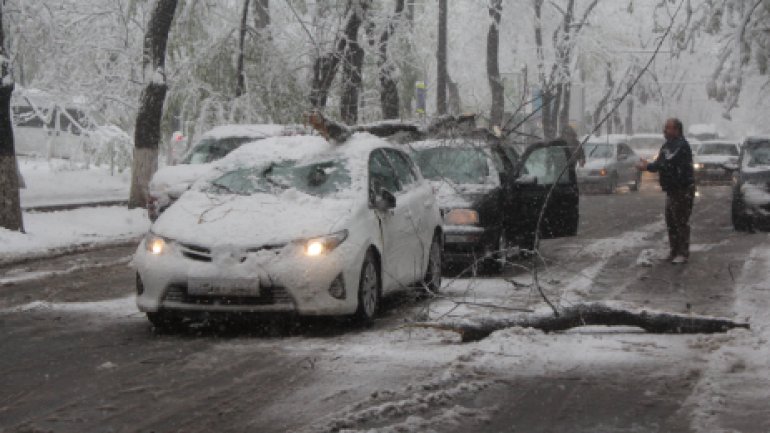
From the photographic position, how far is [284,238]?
8031mm

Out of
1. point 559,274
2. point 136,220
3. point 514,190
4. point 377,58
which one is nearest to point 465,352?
point 559,274

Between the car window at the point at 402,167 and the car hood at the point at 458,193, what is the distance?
1.89 m

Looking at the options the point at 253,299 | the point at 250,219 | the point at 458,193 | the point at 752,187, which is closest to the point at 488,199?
the point at 458,193

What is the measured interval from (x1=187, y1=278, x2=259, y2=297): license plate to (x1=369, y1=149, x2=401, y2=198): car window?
1.66m

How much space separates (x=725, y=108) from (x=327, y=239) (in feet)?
17.9

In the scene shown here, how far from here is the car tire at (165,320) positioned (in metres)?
8.23

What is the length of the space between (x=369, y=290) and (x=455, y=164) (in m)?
4.91

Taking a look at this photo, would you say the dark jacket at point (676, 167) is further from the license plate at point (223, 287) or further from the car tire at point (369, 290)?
the license plate at point (223, 287)

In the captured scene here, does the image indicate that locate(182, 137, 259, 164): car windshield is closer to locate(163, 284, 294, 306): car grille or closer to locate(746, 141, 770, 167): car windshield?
locate(746, 141, 770, 167): car windshield

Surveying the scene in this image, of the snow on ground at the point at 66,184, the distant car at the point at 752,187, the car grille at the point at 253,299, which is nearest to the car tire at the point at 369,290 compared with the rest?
the car grille at the point at 253,299

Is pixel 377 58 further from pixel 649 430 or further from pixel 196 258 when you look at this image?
pixel 649 430

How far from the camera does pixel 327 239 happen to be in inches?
319

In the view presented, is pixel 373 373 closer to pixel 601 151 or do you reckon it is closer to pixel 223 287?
pixel 223 287

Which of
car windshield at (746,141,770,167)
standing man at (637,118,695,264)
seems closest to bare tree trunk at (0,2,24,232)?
standing man at (637,118,695,264)
